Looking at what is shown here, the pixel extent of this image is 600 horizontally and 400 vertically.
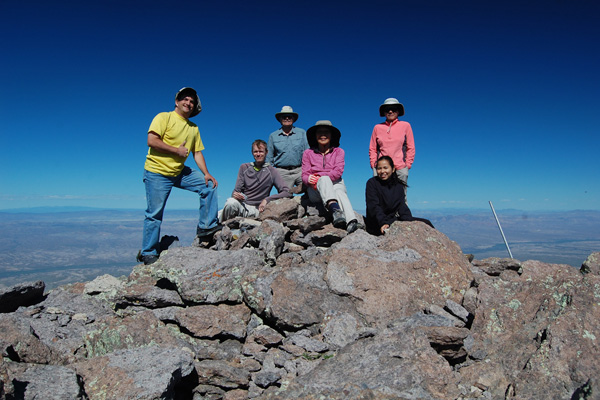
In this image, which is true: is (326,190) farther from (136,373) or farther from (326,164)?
(136,373)

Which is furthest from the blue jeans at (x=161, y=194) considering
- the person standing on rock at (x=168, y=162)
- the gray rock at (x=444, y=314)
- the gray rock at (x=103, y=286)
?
the gray rock at (x=444, y=314)

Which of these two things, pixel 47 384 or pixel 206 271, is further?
pixel 206 271

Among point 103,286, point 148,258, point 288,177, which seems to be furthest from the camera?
point 288,177

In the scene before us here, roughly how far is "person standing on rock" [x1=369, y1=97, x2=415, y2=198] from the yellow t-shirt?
236 inches

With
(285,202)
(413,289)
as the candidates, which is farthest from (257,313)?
(285,202)

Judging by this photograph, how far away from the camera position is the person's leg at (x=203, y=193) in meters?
9.30

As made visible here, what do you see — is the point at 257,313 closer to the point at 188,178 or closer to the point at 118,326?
the point at 118,326

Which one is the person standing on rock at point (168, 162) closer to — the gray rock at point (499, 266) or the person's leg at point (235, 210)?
the person's leg at point (235, 210)

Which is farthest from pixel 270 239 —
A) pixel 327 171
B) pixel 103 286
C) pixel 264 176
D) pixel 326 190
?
pixel 103 286

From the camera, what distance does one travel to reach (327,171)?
10125 mm

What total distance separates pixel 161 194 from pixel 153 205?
353mm

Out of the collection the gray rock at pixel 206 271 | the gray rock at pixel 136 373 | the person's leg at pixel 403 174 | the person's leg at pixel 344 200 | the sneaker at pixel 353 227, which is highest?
the person's leg at pixel 403 174

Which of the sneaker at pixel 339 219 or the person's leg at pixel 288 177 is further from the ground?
the person's leg at pixel 288 177

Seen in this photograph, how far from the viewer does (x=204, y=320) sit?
6254mm
